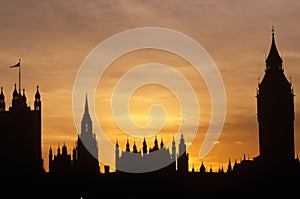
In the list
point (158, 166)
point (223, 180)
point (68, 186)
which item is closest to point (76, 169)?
point (68, 186)

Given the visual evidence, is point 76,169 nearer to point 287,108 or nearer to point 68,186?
point 68,186

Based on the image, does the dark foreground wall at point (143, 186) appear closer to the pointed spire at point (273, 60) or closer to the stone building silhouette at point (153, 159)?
the stone building silhouette at point (153, 159)

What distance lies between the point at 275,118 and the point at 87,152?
134 ft

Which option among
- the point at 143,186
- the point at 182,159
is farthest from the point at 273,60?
the point at 143,186

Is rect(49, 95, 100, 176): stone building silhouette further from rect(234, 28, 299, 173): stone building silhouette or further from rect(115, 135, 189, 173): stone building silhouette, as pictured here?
rect(234, 28, 299, 173): stone building silhouette

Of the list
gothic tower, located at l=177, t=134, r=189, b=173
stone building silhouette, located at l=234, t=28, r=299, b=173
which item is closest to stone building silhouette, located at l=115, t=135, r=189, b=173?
gothic tower, located at l=177, t=134, r=189, b=173

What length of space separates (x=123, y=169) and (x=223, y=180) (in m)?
18.9

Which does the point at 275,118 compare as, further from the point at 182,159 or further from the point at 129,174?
the point at 129,174

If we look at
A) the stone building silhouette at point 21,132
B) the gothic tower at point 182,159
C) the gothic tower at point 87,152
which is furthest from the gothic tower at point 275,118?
the stone building silhouette at point 21,132

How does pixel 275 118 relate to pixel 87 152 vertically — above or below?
above

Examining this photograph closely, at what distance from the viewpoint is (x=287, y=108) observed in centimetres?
17800

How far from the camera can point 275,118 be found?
580 feet

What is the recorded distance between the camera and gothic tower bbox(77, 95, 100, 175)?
527ft

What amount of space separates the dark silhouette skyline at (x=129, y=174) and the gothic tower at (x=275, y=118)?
20 centimetres
